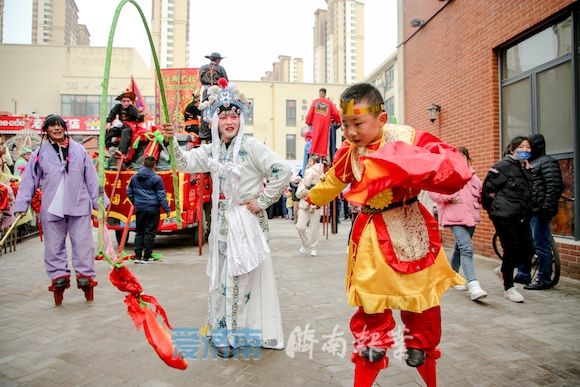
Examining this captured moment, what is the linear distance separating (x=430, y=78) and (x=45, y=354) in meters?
9.16

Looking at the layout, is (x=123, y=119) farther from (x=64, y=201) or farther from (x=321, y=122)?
(x=321, y=122)

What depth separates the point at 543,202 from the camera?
206 inches

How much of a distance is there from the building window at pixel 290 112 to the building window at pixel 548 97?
32581 millimetres

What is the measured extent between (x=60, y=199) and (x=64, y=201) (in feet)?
0.15

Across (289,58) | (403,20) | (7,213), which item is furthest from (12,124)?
(289,58)

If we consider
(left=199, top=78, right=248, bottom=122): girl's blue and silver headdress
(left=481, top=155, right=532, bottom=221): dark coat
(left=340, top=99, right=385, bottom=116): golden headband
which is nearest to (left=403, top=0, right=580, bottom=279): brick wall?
(left=481, top=155, right=532, bottom=221): dark coat

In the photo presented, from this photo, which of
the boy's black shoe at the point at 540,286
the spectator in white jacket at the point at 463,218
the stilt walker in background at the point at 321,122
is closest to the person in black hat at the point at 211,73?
the stilt walker in background at the point at 321,122

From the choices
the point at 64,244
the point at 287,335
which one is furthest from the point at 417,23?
the point at 64,244

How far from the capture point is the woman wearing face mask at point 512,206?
189 inches

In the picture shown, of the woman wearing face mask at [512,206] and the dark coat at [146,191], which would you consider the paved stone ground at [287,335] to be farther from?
the dark coat at [146,191]

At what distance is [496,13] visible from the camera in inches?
288

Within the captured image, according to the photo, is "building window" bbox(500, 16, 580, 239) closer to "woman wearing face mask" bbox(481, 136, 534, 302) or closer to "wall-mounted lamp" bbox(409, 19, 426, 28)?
"woman wearing face mask" bbox(481, 136, 534, 302)

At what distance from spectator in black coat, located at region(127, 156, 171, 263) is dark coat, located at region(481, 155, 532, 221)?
5.30 m

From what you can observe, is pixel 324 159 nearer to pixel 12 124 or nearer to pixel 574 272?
pixel 574 272
